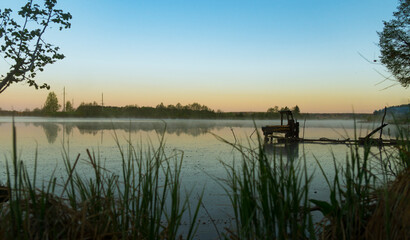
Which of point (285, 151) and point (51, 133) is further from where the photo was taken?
point (51, 133)

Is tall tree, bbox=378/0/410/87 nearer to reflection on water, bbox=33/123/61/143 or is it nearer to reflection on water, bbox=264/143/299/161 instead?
reflection on water, bbox=264/143/299/161

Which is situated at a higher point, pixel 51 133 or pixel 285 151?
pixel 51 133

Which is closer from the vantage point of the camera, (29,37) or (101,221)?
(101,221)

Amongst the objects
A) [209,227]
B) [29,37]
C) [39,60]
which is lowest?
[209,227]

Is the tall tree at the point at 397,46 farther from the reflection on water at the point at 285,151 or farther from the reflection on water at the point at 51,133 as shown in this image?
the reflection on water at the point at 51,133

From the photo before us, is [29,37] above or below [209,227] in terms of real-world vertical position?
above

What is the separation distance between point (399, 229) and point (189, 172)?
6.35 m

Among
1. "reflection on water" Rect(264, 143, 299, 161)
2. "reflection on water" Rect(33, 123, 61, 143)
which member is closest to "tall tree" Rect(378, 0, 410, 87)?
"reflection on water" Rect(264, 143, 299, 161)

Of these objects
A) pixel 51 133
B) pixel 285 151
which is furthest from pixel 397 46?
pixel 51 133

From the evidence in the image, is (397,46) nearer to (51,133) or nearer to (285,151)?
(285,151)

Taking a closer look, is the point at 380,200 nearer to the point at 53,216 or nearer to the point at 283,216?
the point at 283,216

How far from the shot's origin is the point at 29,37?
18.8 ft

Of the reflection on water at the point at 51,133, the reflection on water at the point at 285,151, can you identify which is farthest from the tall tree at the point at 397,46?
the reflection on water at the point at 51,133

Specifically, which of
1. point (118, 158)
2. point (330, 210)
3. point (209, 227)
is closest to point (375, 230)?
point (330, 210)
